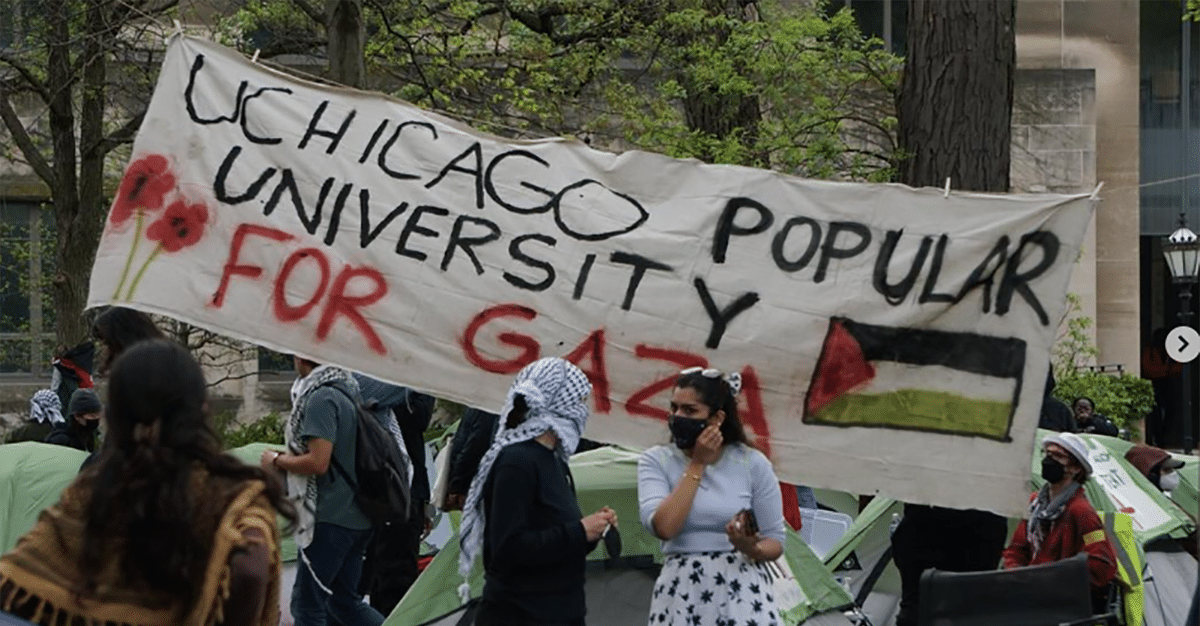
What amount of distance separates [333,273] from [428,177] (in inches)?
20.1

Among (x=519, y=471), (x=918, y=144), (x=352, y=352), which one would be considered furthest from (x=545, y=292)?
(x=918, y=144)

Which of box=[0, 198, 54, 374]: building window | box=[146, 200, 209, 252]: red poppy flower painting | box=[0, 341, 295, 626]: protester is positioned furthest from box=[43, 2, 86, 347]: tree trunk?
box=[0, 341, 295, 626]: protester

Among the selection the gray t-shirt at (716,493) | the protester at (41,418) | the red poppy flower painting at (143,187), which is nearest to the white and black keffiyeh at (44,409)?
the protester at (41,418)

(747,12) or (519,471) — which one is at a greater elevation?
(747,12)

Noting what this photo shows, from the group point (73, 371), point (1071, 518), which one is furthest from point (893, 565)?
point (73, 371)

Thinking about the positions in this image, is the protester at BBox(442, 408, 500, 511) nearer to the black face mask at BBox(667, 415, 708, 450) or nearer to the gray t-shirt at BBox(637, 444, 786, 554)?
the gray t-shirt at BBox(637, 444, 786, 554)

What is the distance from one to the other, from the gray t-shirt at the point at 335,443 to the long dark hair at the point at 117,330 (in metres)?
2.02

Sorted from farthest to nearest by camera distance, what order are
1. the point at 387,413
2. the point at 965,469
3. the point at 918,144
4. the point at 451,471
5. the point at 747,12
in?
the point at 747,12 < the point at 918,144 < the point at 387,413 < the point at 451,471 < the point at 965,469

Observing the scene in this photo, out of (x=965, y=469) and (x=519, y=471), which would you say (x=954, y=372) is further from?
(x=519, y=471)

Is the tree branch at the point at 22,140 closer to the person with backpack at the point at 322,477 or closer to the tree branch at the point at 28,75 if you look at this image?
the tree branch at the point at 28,75

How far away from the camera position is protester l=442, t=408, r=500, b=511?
7.31 metres

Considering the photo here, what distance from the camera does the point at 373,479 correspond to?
8.23 metres

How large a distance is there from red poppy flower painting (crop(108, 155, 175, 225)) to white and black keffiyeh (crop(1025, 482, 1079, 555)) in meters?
3.88

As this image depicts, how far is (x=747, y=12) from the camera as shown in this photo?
1789 centimetres
